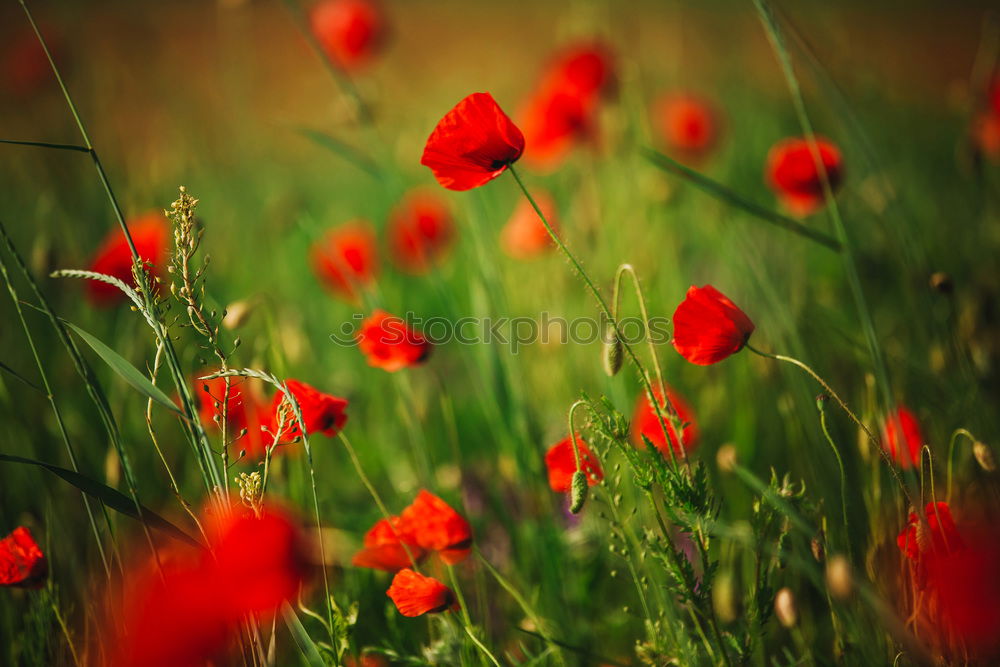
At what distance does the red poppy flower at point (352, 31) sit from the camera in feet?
6.56

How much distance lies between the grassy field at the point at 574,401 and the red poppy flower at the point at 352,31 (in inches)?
3.5

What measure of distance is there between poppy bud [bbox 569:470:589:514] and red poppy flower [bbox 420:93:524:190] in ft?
1.12

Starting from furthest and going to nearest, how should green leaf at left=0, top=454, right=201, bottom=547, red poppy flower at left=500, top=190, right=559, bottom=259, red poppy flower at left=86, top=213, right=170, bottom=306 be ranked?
red poppy flower at left=500, top=190, right=559, bottom=259 < red poppy flower at left=86, top=213, right=170, bottom=306 < green leaf at left=0, top=454, right=201, bottom=547

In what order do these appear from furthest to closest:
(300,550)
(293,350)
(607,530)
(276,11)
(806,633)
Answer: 1. (276,11)
2. (293,350)
3. (607,530)
4. (806,633)
5. (300,550)

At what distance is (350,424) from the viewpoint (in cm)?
151

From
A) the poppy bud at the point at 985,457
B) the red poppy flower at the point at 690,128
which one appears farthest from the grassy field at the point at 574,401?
the red poppy flower at the point at 690,128

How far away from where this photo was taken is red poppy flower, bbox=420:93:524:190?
2.43ft

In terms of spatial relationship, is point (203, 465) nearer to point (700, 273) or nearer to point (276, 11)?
point (700, 273)

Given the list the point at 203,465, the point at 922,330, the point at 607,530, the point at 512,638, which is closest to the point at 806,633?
the point at 607,530

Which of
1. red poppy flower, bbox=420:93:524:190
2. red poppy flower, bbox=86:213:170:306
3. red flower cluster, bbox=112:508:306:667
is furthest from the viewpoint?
red poppy flower, bbox=86:213:170:306

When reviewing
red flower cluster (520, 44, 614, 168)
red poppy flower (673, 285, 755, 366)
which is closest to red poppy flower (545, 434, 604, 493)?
red poppy flower (673, 285, 755, 366)

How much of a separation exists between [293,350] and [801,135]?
2.23 meters

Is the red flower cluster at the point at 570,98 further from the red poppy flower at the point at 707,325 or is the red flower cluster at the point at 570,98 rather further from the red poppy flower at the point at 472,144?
the red poppy flower at the point at 707,325

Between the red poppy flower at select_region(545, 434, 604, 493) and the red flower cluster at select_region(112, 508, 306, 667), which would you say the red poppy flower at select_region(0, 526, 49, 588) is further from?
the red poppy flower at select_region(545, 434, 604, 493)
